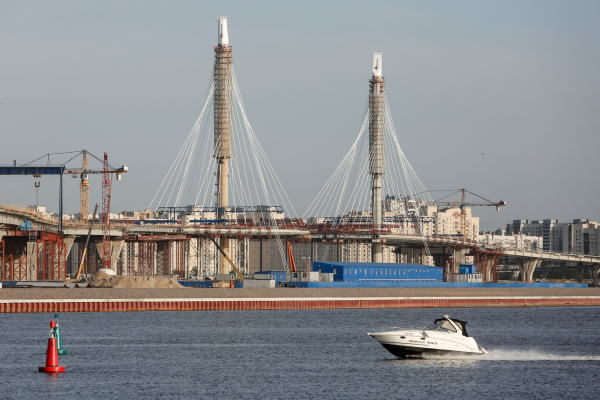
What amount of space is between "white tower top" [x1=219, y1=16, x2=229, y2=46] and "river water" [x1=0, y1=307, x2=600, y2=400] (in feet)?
203

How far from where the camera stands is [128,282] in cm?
9731

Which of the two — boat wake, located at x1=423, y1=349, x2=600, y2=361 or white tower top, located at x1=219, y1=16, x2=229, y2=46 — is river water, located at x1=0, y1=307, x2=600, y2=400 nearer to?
boat wake, located at x1=423, y1=349, x2=600, y2=361

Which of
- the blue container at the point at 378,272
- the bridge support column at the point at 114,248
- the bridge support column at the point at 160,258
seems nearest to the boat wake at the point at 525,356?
the blue container at the point at 378,272

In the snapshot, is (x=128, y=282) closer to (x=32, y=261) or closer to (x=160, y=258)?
(x=32, y=261)

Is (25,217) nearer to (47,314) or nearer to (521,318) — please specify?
(47,314)

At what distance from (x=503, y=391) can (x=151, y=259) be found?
Result: 120 m

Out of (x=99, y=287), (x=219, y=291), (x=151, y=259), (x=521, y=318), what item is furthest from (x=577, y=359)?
(x=151, y=259)

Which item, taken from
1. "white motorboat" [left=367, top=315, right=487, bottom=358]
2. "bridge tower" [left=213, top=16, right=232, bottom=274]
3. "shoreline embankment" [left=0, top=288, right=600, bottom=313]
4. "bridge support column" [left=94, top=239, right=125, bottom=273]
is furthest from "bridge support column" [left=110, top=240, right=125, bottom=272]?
"white motorboat" [left=367, top=315, right=487, bottom=358]

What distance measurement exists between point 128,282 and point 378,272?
1249 inches

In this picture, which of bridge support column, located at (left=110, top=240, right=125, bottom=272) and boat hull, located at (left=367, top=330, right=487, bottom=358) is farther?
bridge support column, located at (left=110, top=240, right=125, bottom=272)

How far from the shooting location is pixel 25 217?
112 m

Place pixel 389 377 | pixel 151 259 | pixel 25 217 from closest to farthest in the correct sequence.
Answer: pixel 389 377 → pixel 25 217 → pixel 151 259

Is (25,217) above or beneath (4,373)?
above

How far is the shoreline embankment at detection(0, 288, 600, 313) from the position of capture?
280 feet
